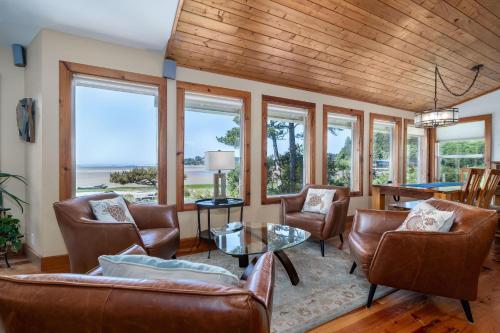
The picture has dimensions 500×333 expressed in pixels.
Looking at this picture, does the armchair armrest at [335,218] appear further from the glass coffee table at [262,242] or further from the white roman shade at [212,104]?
the white roman shade at [212,104]

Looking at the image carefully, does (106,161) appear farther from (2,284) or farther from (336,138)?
(336,138)

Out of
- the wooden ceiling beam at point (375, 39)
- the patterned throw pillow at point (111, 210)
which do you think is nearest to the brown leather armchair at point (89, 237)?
the patterned throw pillow at point (111, 210)

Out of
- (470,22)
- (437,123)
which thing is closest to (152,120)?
(437,123)

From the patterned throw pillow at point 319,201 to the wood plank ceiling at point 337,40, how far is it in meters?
1.75

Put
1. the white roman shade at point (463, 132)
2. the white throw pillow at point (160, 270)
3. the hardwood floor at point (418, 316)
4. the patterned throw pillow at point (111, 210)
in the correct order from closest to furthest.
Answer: the white throw pillow at point (160, 270), the hardwood floor at point (418, 316), the patterned throw pillow at point (111, 210), the white roman shade at point (463, 132)

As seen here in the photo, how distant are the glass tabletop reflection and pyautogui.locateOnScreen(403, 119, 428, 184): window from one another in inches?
171

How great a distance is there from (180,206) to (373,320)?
2356mm

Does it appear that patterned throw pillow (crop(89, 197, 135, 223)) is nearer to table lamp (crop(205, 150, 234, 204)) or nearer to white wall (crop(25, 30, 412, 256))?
white wall (crop(25, 30, 412, 256))

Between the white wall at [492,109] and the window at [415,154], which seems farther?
the window at [415,154]

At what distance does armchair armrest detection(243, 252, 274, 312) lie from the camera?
35.6 inches

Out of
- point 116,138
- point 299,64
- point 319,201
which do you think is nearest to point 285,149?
point 319,201

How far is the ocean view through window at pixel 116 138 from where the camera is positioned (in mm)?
2902

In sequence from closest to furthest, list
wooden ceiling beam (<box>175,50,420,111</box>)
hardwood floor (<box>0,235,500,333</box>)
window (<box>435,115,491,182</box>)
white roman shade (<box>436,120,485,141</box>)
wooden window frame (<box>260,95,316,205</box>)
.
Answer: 1. hardwood floor (<box>0,235,500,333</box>)
2. wooden ceiling beam (<box>175,50,420,111</box>)
3. wooden window frame (<box>260,95,316,205</box>)
4. window (<box>435,115,491,182</box>)
5. white roman shade (<box>436,120,485,141</box>)

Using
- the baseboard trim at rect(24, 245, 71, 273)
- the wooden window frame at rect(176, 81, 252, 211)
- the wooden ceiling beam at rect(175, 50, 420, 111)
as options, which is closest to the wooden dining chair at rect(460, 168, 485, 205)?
the wooden ceiling beam at rect(175, 50, 420, 111)
